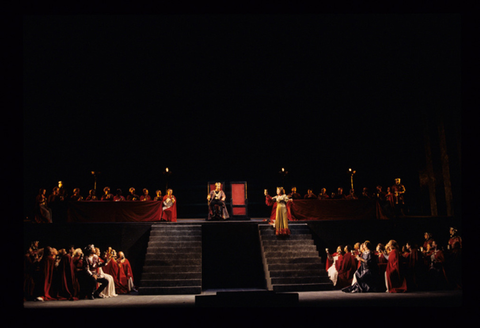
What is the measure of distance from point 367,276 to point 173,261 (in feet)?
16.0

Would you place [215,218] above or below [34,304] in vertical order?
above

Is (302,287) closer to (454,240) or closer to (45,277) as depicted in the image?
(454,240)

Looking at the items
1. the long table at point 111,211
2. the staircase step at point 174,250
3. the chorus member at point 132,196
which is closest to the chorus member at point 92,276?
the staircase step at point 174,250

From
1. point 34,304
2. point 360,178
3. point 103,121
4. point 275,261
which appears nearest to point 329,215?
point 275,261

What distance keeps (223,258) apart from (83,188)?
8.53 m

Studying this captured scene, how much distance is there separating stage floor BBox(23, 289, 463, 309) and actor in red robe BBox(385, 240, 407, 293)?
322mm

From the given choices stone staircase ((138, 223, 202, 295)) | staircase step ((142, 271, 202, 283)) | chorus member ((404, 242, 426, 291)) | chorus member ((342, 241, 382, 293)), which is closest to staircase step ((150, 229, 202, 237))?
stone staircase ((138, 223, 202, 295))

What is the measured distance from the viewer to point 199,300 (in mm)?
6789

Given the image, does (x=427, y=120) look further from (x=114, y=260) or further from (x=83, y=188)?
(x=83, y=188)

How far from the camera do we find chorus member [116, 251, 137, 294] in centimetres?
984

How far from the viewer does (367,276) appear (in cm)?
932

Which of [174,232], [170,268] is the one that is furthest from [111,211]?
[170,268]

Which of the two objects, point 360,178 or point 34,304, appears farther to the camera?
point 360,178

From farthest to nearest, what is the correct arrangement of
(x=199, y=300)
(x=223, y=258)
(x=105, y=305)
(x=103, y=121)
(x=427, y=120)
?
(x=103, y=121) → (x=427, y=120) → (x=223, y=258) → (x=105, y=305) → (x=199, y=300)
